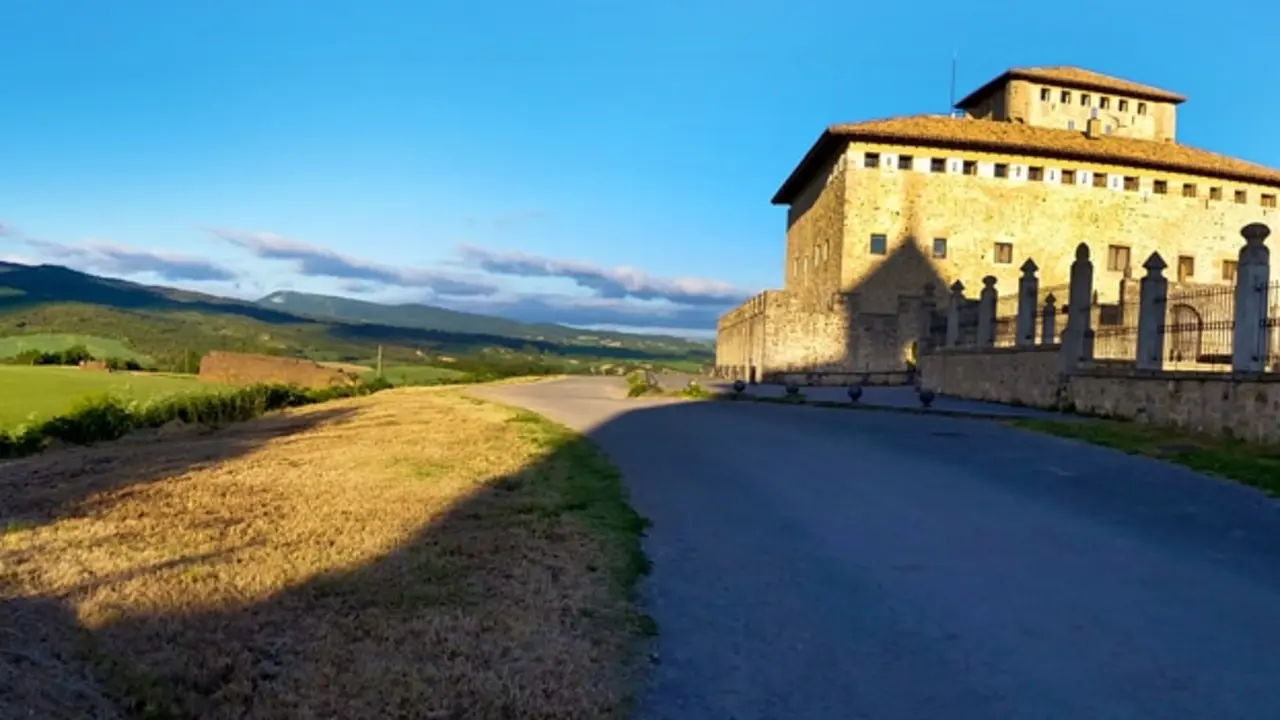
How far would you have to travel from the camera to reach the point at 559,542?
289 inches

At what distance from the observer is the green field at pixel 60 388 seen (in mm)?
28306

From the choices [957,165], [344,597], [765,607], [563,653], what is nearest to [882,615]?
[765,607]

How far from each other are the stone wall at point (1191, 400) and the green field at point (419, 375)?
4063 centimetres

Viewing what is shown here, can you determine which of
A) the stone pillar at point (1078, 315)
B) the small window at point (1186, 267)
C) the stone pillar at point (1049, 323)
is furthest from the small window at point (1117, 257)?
the stone pillar at point (1078, 315)

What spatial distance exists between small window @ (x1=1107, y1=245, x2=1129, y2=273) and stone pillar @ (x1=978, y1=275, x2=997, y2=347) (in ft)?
91.2

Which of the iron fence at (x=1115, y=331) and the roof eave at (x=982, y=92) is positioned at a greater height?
the roof eave at (x=982, y=92)

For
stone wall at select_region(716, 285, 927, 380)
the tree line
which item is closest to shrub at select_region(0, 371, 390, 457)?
stone wall at select_region(716, 285, 927, 380)

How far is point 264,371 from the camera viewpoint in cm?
4472

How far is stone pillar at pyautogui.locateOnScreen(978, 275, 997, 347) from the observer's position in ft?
86.6

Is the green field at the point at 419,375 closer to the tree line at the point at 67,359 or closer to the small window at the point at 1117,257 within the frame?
the tree line at the point at 67,359

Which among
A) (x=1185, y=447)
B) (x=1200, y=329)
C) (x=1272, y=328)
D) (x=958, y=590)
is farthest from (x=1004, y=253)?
(x=958, y=590)

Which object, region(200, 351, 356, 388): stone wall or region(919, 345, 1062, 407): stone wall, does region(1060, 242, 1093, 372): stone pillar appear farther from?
region(200, 351, 356, 388): stone wall

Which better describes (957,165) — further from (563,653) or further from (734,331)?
(563,653)

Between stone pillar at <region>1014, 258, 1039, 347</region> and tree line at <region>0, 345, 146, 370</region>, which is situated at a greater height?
stone pillar at <region>1014, 258, 1039, 347</region>
